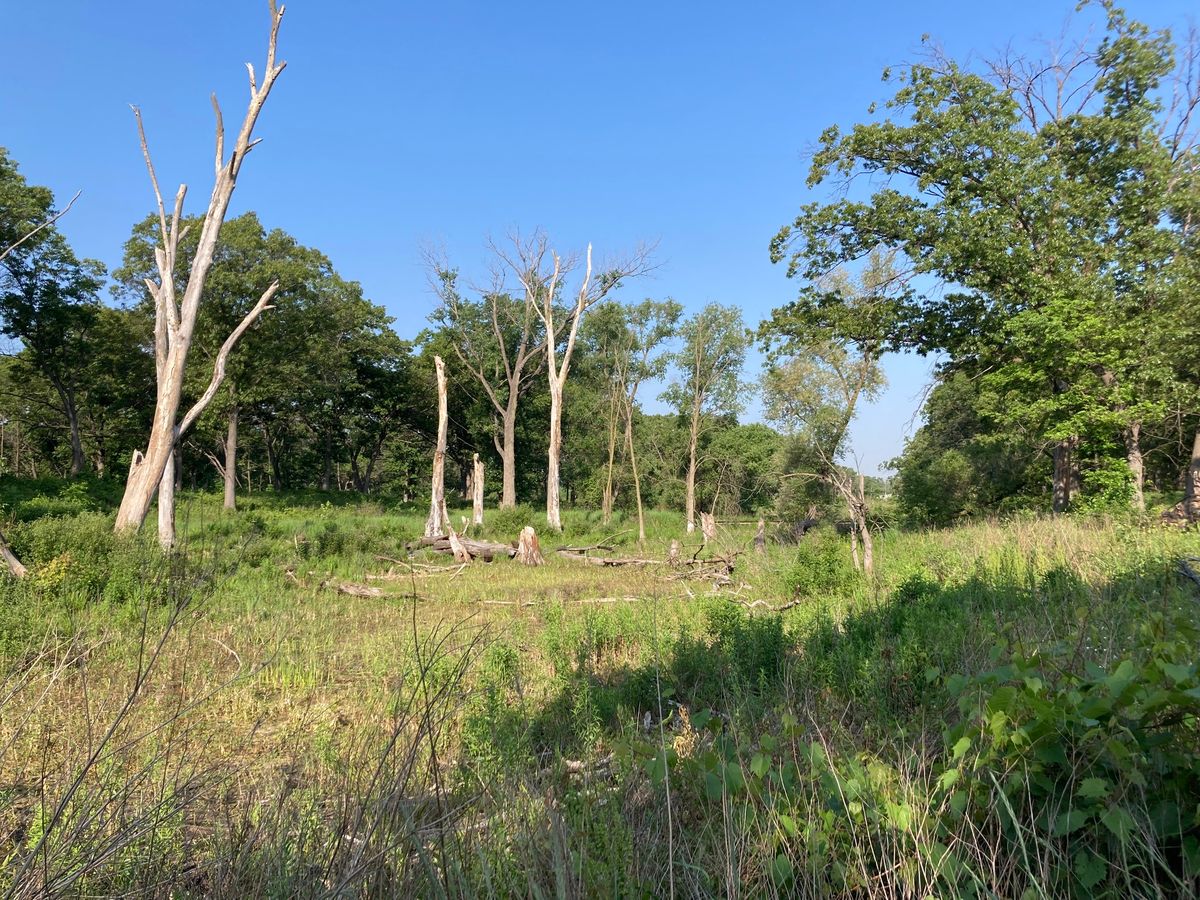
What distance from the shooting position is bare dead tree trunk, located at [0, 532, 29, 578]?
8.39 m

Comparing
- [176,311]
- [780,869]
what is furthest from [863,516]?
[176,311]

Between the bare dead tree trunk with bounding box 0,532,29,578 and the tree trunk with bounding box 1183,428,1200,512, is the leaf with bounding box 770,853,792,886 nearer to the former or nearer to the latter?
the bare dead tree trunk with bounding box 0,532,29,578

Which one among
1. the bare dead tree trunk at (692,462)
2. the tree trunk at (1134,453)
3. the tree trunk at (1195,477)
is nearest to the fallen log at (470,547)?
the bare dead tree trunk at (692,462)

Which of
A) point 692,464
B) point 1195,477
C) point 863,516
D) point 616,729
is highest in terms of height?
point 692,464

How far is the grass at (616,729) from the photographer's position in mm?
1870

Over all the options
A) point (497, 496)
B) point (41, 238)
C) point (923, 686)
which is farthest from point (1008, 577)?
point (497, 496)

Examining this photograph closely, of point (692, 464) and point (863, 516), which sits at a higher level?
point (692, 464)

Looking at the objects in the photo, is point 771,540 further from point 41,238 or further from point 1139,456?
point 41,238

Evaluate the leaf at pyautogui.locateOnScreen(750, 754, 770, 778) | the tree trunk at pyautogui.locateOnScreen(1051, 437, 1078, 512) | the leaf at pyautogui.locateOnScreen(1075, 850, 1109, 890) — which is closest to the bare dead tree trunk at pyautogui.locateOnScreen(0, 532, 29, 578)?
the leaf at pyautogui.locateOnScreen(750, 754, 770, 778)

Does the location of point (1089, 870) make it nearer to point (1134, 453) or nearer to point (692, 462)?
point (1134, 453)

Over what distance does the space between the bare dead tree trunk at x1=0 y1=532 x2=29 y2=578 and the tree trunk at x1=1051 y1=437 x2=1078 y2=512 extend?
64.2 ft

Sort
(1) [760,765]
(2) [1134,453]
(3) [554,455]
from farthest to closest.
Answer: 1. (3) [554,455]
2. (2) [1134,453]
3. (1) [760,765]

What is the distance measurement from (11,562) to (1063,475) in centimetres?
2026

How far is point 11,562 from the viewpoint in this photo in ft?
27.8
